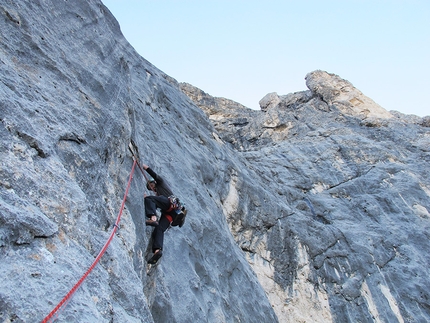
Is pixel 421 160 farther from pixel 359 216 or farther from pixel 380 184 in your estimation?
pixel 359 216

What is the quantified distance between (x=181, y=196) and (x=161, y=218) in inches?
138

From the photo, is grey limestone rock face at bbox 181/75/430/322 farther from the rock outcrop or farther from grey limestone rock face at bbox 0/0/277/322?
grey limestone rock face at bbox 0/0/277/322

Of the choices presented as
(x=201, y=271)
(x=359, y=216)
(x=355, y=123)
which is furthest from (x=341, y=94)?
(x=201, y=271)

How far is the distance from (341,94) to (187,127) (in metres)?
23.0

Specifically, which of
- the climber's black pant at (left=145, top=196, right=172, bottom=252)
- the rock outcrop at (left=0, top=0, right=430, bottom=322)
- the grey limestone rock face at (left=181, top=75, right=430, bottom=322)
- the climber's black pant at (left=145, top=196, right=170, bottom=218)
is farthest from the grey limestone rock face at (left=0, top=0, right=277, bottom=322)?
the grey limestone rock face at (left=181, top=75, right=430, bottom=322)

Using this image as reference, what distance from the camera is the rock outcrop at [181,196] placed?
3.79 metres

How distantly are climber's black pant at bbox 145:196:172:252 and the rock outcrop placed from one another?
0.19 m

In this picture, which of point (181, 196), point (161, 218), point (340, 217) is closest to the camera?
point (161, 218)

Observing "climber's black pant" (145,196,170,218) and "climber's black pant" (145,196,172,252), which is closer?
"climber's black pant" (145,196,172,252)

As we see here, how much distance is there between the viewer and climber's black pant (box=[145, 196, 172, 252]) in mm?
6871

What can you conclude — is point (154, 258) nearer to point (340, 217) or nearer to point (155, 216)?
point (155, 216)

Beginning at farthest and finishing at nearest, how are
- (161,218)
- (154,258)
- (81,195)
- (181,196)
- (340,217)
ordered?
(340,217) → (181,196) → (161,218) → (154,258) → (81,195)

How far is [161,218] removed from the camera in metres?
7.22

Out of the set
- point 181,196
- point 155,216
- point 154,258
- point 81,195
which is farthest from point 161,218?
point 181,196
